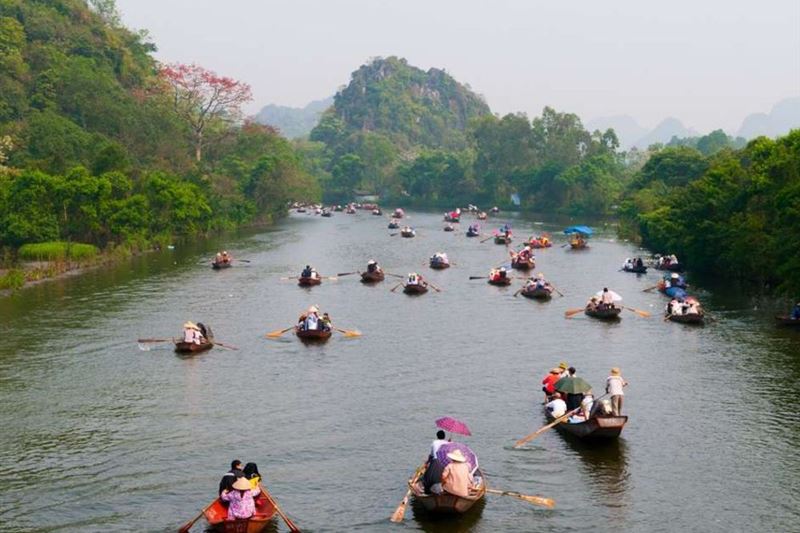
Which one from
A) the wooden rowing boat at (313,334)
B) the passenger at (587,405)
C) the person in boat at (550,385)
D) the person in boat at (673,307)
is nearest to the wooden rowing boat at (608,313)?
the person in boat at (673,307)

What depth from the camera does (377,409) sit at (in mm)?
27156

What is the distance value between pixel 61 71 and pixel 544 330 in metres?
67.4

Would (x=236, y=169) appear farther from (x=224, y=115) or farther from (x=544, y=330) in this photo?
(x=544, y=330)

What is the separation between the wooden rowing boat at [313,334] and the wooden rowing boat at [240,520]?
700 inches

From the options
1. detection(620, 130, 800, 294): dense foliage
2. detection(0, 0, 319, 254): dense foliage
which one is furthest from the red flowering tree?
detection(620, 130, 800, 294): dense foliage

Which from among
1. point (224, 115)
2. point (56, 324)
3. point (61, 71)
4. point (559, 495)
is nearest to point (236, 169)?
point (224, 115)

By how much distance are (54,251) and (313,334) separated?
88.5 ft

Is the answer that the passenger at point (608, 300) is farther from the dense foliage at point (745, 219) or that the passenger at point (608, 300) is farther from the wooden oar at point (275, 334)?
the wooden oar at point (275, 334)

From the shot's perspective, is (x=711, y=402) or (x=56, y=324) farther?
(x=56, y=324)

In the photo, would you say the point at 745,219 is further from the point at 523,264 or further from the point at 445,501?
the point at 445,501

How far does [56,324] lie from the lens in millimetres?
39219

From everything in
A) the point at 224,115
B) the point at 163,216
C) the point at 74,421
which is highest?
the point at 224,115

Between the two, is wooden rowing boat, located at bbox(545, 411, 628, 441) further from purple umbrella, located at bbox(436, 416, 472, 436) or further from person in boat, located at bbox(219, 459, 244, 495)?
person in boat, located at bbox(219, 459, 244, 495)

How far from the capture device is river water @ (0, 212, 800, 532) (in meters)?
20.0
